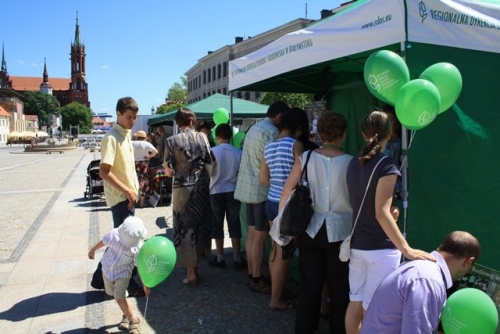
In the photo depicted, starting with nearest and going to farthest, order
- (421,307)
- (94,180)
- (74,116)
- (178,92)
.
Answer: (421,307) < (94,180) < (178,92) < (74,116)

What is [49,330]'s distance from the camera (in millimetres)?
3465

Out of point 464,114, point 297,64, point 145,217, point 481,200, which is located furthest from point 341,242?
point 145,217

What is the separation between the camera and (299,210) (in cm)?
286

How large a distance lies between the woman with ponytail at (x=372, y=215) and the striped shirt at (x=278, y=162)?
865 mm

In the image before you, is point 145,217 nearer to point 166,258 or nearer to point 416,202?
point 166,258

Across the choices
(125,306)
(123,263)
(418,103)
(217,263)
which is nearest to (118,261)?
(123,263)

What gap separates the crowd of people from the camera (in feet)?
6.27

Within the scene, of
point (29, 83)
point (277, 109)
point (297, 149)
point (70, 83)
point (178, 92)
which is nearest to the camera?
point (297, 149)

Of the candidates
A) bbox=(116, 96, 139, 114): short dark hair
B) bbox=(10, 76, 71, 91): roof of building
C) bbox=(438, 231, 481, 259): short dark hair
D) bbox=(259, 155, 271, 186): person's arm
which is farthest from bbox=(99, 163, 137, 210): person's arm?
bbox=(10, 76, 71, 91): roof of building

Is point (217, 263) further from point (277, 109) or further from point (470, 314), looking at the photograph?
point (470, 314)

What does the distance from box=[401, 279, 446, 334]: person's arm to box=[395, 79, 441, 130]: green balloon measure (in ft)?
3.13

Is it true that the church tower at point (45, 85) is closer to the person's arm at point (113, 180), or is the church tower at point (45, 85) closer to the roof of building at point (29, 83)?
the roof of building at point (29, 83)

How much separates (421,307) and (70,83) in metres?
158

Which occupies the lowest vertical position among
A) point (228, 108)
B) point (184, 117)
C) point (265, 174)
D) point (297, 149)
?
point (265, 174)
